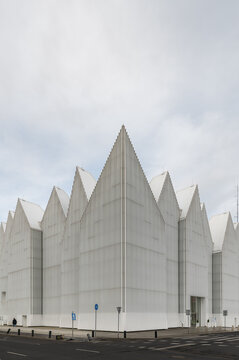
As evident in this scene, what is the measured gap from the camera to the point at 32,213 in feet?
199

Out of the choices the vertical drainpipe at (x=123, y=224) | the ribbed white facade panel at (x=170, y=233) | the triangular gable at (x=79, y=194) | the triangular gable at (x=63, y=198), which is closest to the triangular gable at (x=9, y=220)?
the triangular gable at (x=63, y=198)

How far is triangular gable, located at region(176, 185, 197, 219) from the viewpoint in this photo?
176 ft

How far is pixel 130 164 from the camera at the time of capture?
1597 inches

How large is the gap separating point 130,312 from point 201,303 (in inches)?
846

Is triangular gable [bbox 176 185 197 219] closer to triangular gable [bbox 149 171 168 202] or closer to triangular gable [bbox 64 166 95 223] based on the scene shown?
triangular gable [bbox 149 171 168 202]

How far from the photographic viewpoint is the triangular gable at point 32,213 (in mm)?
57700

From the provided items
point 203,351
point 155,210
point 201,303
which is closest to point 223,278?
point 201,303

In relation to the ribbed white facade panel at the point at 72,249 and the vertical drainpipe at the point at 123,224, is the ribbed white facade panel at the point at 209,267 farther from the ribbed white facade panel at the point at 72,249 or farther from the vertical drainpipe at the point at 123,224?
the vertical drainpipe at the point at 123,224

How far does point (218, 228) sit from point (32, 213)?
33.1 m

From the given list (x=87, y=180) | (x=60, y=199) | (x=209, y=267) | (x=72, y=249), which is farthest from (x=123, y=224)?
(x=209, y=267)

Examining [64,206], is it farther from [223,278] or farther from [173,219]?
[223,278]

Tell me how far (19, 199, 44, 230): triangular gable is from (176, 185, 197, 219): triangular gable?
22220mm

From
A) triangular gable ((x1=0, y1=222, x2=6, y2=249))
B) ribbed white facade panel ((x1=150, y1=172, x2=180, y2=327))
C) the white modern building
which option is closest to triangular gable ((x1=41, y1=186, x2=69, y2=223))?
the white modern building

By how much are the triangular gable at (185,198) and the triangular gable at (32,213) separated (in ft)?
72.9
